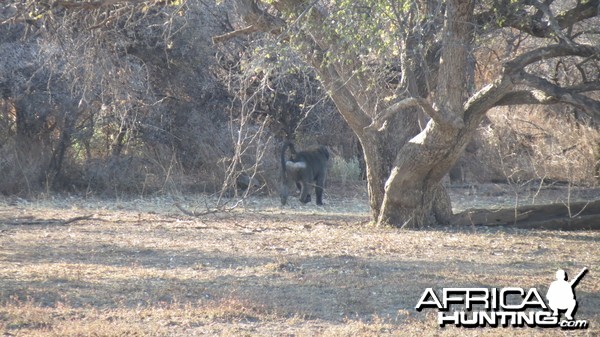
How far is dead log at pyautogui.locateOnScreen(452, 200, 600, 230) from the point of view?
12.9 metres

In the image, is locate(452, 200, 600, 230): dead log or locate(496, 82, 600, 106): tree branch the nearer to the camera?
locate(496, 82, 600, 106): tree branch

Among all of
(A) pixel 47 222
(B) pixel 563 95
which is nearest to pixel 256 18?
(B) pixel 563 95

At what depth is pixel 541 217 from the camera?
13.2 metres

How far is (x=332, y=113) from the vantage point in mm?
21125

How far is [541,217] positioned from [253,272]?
592 centimetres

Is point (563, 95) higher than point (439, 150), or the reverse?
point (563, 95)

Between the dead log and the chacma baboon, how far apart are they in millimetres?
5143

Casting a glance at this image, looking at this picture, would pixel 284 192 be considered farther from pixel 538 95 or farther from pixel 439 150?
pixel 538 95

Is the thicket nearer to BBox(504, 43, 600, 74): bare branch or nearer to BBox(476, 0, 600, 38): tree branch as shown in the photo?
BBox(476, 0, 600, 38): tree branch

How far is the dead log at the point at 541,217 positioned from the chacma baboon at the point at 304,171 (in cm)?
514

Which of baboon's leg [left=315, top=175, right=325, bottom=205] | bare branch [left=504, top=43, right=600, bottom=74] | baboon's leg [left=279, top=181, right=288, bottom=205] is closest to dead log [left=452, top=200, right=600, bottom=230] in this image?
bare branch [left=504, top=43, right=600, bottom=74]

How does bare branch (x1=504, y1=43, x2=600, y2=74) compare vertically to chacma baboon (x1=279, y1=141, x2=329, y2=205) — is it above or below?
above

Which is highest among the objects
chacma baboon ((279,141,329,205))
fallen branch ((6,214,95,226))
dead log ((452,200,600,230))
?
chacma baboon ((279,141,329,205))

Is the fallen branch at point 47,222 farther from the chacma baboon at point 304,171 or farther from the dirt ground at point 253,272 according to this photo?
the chacma baboon at point 304,171
